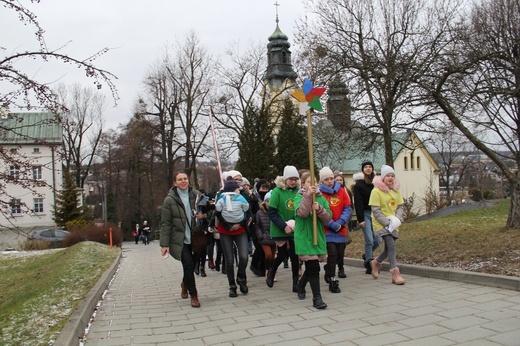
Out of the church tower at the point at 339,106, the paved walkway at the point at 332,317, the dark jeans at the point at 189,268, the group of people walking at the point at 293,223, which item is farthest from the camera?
the church tower at the point at 339,106

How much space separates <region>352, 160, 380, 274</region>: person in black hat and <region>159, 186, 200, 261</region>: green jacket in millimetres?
3303

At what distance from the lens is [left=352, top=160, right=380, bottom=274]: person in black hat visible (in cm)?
873

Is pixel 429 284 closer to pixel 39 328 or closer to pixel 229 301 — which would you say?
pixel 229 301

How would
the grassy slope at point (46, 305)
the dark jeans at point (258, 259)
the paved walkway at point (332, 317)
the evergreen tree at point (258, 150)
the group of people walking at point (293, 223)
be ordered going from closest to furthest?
the paved walkway at point (332, 317), the grassy slope at point (46, 305), the group of people walking at point (293, 223), the dark jeans at point (258, 259), the evergreen tree at point (258, 150)

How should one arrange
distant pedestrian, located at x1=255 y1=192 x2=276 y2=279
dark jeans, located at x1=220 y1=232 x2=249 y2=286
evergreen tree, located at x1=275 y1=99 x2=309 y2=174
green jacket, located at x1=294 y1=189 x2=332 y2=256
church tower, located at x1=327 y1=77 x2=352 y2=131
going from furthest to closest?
evergreen tree, located at x1=275 y1=99 x2=309 y2=174 < church tower, located at x1=327 y1=77 x2=352 y2=131 < distant pedestrian, located at x1=255 y1=192 x2=276 y2=279 < dark jeans, located at x1=220 y1=232 x2=249 y2=286 < green jacket, located at x1=294 y1=189 x2=332 y2=256

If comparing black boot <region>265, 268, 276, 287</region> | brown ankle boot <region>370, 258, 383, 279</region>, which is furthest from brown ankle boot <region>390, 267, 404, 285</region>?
black boot <region>265, 268, 276, 287</region>

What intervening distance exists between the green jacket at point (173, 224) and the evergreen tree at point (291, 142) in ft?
92.5

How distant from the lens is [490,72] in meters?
9.71

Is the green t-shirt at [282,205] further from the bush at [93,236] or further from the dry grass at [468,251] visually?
the bush at [93,236]

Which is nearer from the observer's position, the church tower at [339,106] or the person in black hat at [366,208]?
the person in black hat at [366,208]

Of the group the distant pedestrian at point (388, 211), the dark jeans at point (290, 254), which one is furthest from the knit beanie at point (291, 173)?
A: the distant pedestrian at point (388, 211)

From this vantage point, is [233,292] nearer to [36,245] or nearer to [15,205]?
[15,205]

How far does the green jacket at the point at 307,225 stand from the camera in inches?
250

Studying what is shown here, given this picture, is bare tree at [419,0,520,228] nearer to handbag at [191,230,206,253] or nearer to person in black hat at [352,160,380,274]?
person in black hat at [352,160,380,274]
